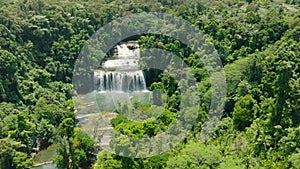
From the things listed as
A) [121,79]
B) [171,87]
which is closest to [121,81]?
[121,79]

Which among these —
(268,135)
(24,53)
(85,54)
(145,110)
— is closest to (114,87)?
(85,54)

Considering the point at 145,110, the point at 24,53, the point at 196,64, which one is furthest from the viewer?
the point at 24,53

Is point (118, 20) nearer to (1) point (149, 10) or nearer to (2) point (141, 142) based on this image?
(1) point (149, 10)

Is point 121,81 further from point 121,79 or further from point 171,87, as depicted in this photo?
point 171,87

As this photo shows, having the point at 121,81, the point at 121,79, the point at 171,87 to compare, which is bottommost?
the point at 121,81

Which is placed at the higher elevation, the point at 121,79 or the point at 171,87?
the point at 171,87

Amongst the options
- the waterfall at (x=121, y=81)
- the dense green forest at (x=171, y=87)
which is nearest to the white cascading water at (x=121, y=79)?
the waterfall at (x=121, y=81)

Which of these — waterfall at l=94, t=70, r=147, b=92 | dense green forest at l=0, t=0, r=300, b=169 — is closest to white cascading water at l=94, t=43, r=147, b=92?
waterfall at l=94, t=70, r=147, b=92

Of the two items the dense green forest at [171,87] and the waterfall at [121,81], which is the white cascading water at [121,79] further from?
the dense green forest at [171,87]
